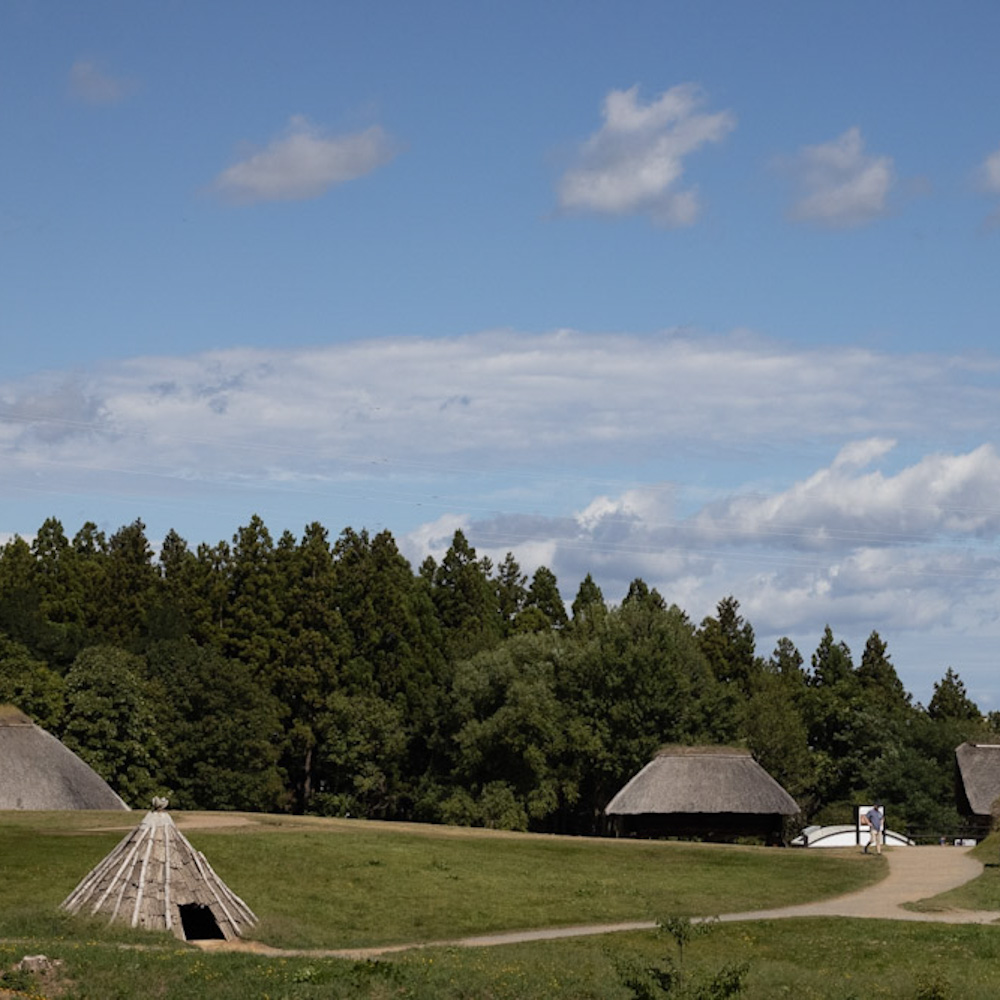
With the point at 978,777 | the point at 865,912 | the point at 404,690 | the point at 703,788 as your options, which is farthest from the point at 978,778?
the point at 865,912

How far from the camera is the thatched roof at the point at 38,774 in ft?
173

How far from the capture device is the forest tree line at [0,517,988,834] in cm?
7481

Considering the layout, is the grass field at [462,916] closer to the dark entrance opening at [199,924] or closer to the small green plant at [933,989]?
the small green plant at [933,989]

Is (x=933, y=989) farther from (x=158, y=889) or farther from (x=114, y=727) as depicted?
(x=114, y=727)

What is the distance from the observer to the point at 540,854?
46781 mm

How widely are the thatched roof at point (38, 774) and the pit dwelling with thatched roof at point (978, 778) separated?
40116 millimetres

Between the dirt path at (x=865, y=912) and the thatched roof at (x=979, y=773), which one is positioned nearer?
the dirt path at (x=865, y=912)

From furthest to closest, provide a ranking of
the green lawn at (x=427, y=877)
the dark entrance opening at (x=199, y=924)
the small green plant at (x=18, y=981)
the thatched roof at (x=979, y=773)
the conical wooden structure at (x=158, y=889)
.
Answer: the thatched roof at (x=979, y=773) → the green lawn at (x=427, y=877) → the dark entrance opening at (x=199, y=924) → the conical wooden structure at (x=158, y=889) → the small green plant at (x=18, y=981)

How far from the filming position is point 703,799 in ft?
198

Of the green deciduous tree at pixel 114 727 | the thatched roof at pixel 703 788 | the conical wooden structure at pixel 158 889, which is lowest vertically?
the conical wooden structure at pixel 158 889

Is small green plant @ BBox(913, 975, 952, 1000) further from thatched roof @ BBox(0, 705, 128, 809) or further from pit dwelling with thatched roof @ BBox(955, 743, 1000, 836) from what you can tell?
pit dwelling with thatched roof @ BBox(955, 743, 1000, 836)

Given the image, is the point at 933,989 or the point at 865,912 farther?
the point at 865,912

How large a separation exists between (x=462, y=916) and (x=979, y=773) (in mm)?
45601

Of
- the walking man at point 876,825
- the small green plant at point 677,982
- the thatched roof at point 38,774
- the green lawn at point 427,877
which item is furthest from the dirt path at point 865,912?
the thatched roof at point 38,774
